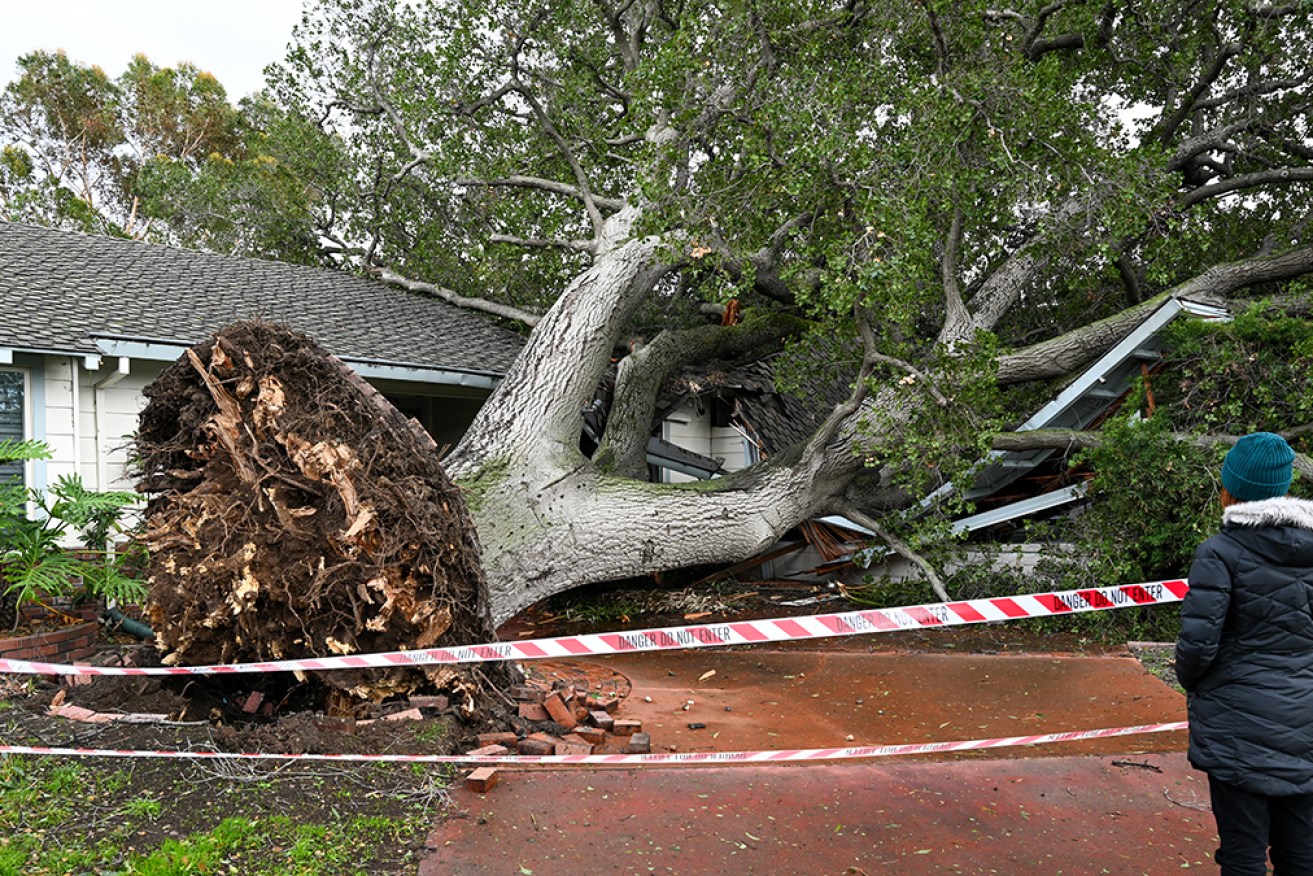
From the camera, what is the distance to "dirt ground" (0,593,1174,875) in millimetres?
3631

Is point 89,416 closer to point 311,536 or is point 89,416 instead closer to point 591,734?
point 311,536

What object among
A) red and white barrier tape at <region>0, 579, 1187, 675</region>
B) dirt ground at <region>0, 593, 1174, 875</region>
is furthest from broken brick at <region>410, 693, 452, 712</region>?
red and white barrier tape at <region>0, 579, 1187, 675</region>

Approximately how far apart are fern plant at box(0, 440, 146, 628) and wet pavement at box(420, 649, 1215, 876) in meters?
3.00

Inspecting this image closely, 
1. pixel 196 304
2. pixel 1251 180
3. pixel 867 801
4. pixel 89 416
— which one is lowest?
pixel 867 801

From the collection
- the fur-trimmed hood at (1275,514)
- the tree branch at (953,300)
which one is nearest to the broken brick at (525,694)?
the fur-trimmed hood at (1275,514)

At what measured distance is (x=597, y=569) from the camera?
27.5 ft

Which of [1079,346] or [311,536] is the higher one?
[1079,346]

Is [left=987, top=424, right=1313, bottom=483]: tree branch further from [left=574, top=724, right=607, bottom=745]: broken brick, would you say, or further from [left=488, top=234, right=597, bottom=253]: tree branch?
[left=488, top=234, right=597, bottom=253]: tree branch

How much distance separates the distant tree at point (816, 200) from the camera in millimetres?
8086

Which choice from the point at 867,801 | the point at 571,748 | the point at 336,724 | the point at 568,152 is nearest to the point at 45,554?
the point at 336,724

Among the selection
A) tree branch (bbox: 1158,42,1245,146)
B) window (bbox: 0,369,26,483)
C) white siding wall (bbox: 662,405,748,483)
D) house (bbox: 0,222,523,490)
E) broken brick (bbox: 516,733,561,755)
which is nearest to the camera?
broken brick (bbox: 516,733,561,755)

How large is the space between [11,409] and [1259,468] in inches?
343

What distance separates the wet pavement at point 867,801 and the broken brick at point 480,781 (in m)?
0.05

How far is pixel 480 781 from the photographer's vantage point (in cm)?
414
